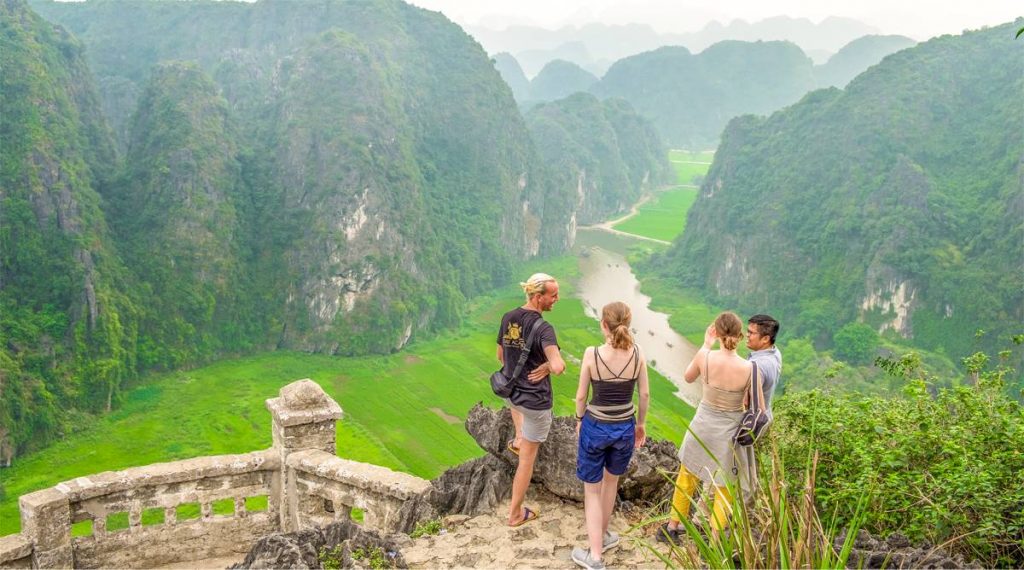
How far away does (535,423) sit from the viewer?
576cm

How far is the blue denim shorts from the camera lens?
5.21 m

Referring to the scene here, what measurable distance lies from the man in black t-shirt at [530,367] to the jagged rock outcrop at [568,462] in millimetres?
352

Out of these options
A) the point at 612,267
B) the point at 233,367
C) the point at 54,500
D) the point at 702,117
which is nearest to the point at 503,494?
the point at 54,500

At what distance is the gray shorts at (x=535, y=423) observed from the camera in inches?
225

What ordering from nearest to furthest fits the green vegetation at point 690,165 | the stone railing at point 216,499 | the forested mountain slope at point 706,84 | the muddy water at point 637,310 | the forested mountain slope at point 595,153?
the stone railing at point 216,499 → the muddy water at point 637,310 → the forested mountain slope at point 595,153 → the green vegetation at point 690,165 → the forested mountain slope at point 706,84

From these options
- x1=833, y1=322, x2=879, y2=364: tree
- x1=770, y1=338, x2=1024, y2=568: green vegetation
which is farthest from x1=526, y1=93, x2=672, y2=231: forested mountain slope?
x1=770, y1=338, x2=1024, y2=568: green vegetation

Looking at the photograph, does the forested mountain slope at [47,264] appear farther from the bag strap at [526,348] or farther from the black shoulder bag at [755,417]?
the black shoulder bag at [755,417]

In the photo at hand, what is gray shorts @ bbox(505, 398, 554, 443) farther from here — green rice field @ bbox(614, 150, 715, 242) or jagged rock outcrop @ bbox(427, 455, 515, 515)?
green rice field @ bbox(614, 150, 715, 242)

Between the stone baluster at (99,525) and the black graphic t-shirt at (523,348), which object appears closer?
the black graphic t-shirt at (523,348)

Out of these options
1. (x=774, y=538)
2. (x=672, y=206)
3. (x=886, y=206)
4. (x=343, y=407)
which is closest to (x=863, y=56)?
(x=672, y=206)

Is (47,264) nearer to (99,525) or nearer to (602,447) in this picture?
(99,525)

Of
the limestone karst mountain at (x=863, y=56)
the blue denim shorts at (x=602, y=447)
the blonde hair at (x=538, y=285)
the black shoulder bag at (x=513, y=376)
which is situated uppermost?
the limestone karst mountain at (x=863, y=56)

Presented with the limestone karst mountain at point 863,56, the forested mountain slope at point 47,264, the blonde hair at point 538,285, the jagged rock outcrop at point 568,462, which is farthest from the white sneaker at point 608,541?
the limestone karst mountain at point 863,56

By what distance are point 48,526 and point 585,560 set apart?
469 cm
